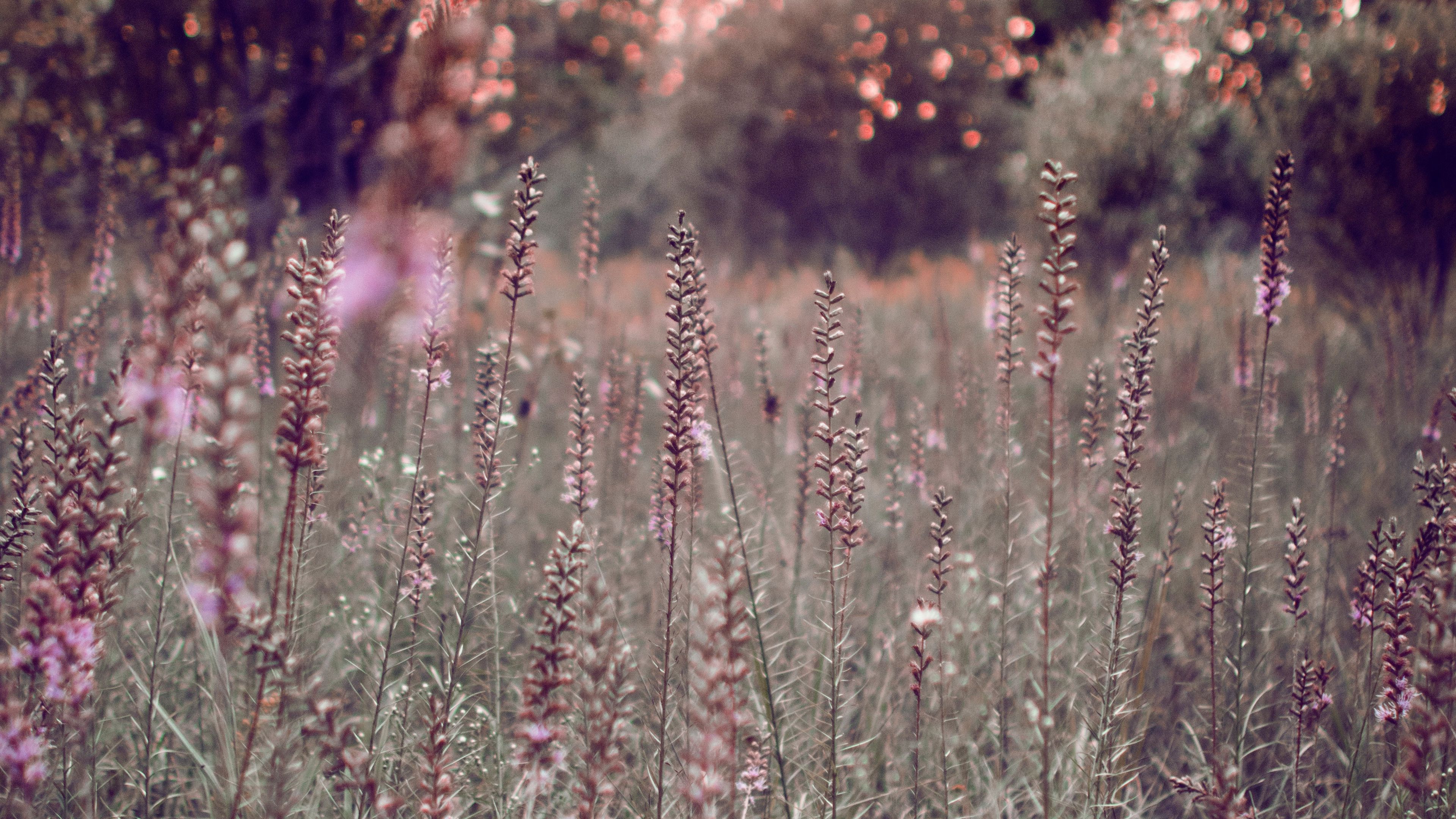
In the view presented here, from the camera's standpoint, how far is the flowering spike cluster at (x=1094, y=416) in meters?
1.58

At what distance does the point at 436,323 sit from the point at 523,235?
332 mm

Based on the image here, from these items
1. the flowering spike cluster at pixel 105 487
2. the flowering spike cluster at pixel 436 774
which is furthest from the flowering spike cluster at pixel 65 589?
the flowering spike cluster at pixel 436 774

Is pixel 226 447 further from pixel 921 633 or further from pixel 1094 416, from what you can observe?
pixel 1094 416

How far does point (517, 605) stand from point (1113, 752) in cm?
190

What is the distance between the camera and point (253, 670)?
0.88 m

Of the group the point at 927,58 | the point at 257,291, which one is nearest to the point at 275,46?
the point at 257,291

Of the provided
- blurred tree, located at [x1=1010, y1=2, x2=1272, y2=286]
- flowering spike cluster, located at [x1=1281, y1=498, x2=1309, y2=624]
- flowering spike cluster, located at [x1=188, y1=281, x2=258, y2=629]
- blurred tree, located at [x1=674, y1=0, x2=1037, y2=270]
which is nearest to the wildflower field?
flowering spike cluster, located at [x1=188, y1=281, x2=258, y2=629]

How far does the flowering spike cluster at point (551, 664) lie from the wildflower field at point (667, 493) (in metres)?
0.01

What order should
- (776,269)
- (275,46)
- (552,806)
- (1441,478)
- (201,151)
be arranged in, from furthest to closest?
(776,269) → (275,46) → (552,806) → (1441,478) → (201,151)

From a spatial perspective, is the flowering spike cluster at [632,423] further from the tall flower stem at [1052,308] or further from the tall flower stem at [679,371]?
the tall flower stem at [1052,308]

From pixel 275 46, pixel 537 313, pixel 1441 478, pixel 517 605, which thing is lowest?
pixel 517 605

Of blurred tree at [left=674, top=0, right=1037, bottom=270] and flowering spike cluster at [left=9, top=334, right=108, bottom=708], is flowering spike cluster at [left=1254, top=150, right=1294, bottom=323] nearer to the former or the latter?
flowering spike cluster at [left=9, top=334, right=108, bottom=708]

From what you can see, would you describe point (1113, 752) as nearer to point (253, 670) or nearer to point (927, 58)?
point (253, 670)

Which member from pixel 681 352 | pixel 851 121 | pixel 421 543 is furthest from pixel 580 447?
pixel 851 121
